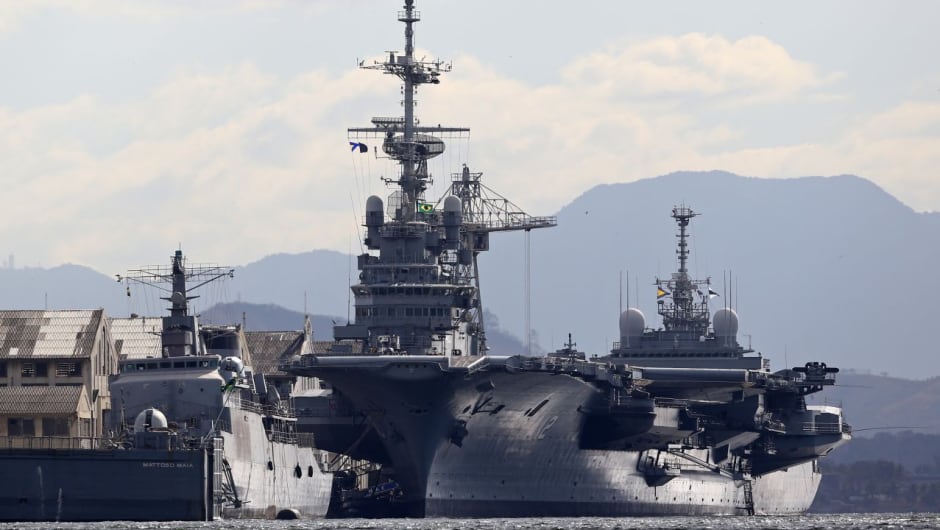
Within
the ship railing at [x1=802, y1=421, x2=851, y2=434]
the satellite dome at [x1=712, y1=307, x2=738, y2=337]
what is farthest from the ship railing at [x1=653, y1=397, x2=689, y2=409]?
the satellite dome at [x1=712, y1=307, x2=738, y2=337]

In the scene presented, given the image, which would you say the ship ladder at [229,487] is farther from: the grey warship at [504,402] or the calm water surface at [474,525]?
the grey warship at [504,402]

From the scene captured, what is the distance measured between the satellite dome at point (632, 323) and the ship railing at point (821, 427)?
1235 cm

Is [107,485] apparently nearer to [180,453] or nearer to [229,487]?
[180,453]

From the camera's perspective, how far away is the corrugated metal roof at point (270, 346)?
90.3 meters

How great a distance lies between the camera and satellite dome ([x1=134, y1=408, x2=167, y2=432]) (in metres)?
57.0

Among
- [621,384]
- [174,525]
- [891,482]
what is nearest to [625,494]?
[621,384]

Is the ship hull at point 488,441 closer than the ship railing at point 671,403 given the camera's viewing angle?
Yes

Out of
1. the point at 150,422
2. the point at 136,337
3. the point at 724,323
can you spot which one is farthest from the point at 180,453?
the point at 724,323

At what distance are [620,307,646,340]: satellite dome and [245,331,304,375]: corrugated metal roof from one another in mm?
17372

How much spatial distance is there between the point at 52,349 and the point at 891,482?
119425 mm

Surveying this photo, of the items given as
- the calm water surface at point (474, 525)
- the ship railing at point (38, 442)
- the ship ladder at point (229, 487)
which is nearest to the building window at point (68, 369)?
the calm water surface at point (474, 525)

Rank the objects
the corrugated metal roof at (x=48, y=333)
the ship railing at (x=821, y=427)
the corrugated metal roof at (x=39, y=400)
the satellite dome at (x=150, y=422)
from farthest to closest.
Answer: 1. the ship railing at (x=821, y=427)
2. the corrugated metal roof at (x=48, y=333)
3. the corrugated metal roof at (x=39, y=400)
4. the satellite dome at (x=150, y=422)

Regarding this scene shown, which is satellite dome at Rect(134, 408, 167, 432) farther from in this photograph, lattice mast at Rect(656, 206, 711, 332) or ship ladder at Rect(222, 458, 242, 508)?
lattice mast at Rect(656, 206, 711, 332)

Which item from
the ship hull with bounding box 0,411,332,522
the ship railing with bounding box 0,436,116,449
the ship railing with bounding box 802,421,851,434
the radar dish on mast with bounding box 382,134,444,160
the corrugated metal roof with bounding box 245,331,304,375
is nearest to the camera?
the ship hull with bounding box 0,411,332,522
